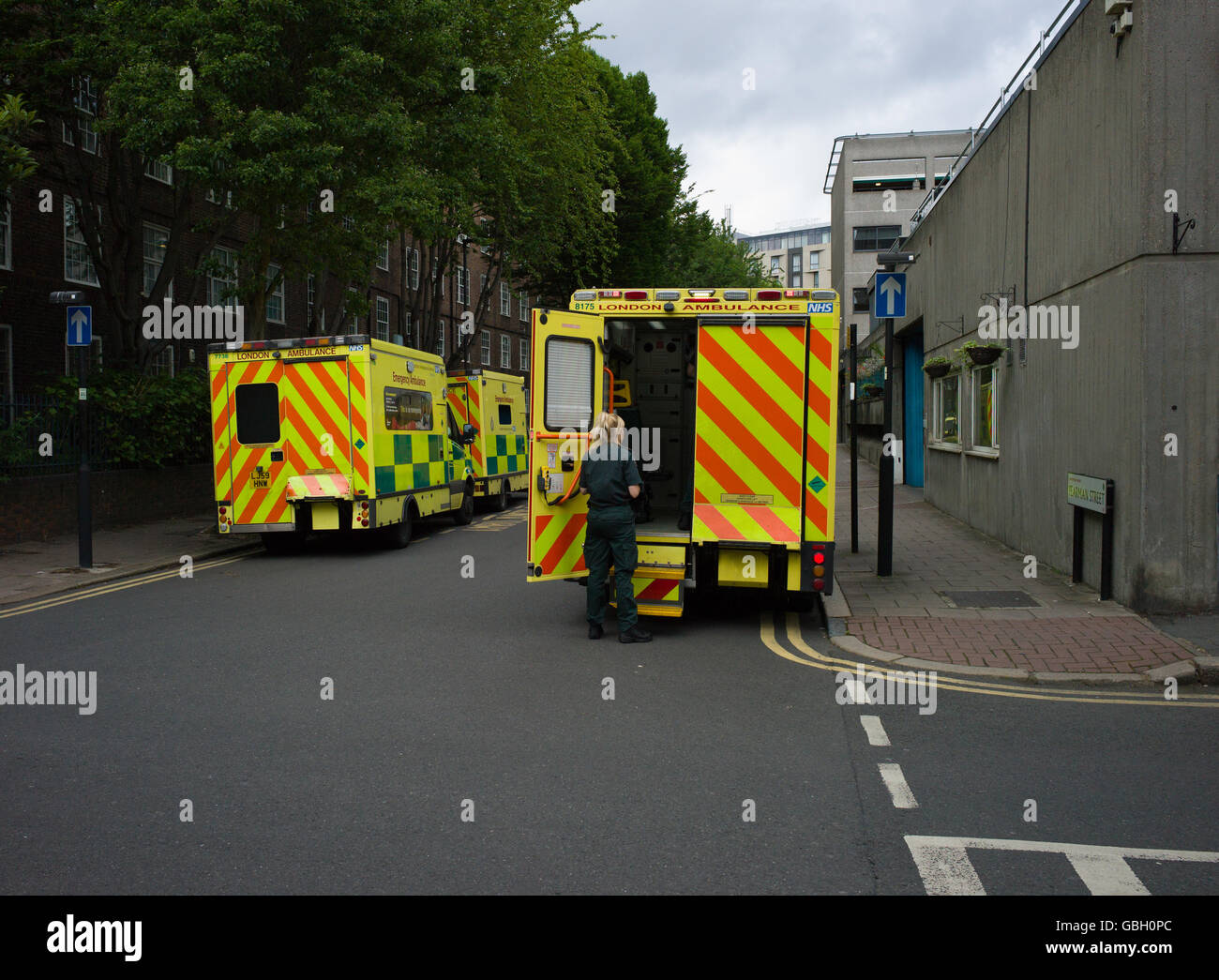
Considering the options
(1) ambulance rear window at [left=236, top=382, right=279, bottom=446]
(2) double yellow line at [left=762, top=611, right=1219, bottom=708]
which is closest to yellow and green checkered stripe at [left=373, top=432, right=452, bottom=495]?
(1) ambulance rear window at [left=236, top=382, right=279, bottom=446]

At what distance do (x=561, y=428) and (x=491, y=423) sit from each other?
1230 cm

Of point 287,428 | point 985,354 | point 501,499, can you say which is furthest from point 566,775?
point 501,499

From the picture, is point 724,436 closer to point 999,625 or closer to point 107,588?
point 999,625

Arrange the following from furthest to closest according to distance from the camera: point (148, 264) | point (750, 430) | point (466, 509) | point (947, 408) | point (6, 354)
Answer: point (148, 264)
point (6, 354)
point (466, 509)
point (947, 408)
point (750, 430)

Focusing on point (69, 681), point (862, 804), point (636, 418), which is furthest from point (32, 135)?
point (862, 804)

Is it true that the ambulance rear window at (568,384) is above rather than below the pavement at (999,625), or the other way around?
above

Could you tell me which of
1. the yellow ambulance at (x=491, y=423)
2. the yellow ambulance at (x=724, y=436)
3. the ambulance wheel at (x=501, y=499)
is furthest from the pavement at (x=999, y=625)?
the ambulance wheel at (x=501, y=499)

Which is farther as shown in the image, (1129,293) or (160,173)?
(160,173)

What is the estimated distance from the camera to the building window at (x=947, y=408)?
53.9ft

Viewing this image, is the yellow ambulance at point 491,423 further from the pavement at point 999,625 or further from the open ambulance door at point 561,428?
the open ambulance door at point 561,428

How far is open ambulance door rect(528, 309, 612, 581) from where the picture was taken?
8805 millimetres

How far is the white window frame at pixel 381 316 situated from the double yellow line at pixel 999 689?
31.3 m

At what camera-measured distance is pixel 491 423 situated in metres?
21.0
